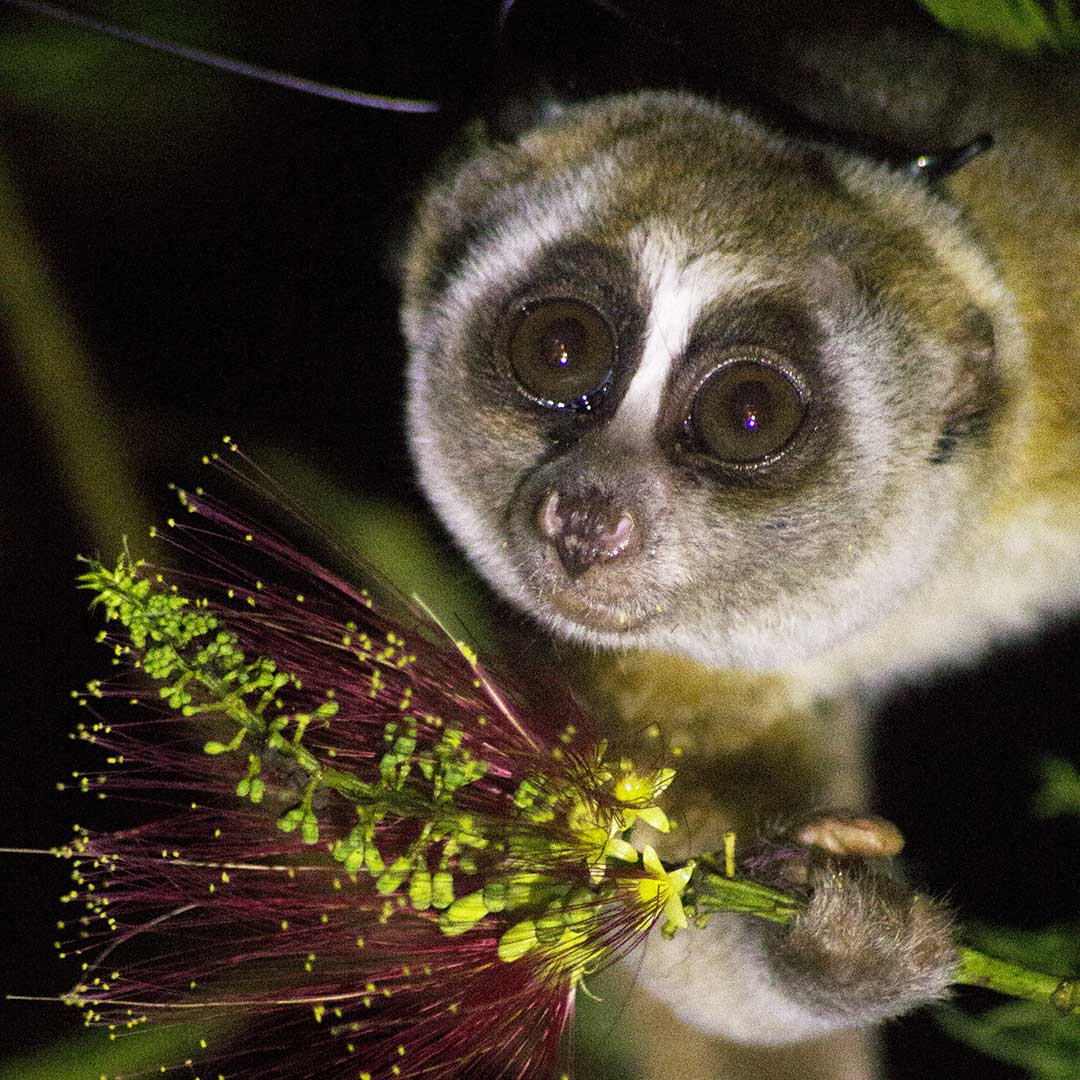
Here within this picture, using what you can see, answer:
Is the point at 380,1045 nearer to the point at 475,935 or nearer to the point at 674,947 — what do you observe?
the point at 475,935

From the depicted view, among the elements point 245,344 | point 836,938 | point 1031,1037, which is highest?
point 245,344

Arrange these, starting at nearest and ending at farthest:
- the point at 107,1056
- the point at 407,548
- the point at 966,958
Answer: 1. the point at 966,958
2. the point at 107,1056
3. the point at 407,548

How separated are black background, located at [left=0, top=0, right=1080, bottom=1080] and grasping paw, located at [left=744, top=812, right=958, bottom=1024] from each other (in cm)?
44

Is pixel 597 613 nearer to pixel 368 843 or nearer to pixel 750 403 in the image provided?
pixel 750 403

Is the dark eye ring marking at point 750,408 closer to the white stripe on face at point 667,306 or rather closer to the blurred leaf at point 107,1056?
the white stripe on face at point 667,306

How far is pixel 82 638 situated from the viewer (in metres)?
2.44

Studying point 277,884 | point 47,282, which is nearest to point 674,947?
point 277,884

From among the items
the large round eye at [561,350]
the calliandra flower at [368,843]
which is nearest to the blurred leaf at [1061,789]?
the calliandra flower at [368,843]

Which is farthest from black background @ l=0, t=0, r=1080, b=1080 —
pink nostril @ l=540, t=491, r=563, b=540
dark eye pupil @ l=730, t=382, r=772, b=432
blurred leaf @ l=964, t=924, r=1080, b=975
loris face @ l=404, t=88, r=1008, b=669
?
dark eye pupil @ l=730, t=382, r=772, b=432

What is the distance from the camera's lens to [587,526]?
156 centimetres

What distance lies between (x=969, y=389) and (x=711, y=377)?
439mm

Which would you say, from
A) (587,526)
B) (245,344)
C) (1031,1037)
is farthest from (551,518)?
(245,344)

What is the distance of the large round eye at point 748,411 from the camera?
5.13 ft

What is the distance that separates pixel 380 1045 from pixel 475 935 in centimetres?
23
